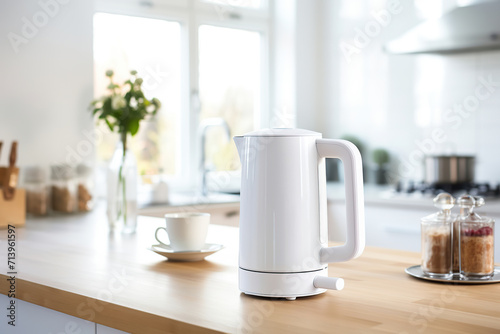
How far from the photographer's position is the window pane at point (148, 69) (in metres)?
3.16

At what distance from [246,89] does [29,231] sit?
2.31 metres

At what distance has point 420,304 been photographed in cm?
86

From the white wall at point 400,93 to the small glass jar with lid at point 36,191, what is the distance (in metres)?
2.11

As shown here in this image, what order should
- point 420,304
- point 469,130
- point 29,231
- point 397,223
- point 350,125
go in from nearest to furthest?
point 420,304 < point 29,231 < point 397,223 < point 469,130 < point 350,125

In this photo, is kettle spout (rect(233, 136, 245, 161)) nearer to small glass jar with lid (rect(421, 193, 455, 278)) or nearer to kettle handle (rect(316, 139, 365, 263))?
kettle handle (rect(316, 139, 365, 263))

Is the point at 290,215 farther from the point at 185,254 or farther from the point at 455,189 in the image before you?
the point at 455,189

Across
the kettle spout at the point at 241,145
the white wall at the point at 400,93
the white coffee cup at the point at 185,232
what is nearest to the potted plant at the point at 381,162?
the white wall at the point at 400,93

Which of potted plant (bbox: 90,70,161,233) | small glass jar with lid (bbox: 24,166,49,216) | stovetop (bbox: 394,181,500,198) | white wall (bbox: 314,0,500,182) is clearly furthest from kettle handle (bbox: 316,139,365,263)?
white wall (bbox: 314,0,500,182)

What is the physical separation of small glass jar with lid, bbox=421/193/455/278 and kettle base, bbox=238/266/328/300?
233 millimetres

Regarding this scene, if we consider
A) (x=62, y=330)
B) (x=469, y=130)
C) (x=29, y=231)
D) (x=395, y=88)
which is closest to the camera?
(x=62, y=330)

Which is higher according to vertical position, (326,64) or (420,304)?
(326,64)

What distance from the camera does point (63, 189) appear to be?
246 cm

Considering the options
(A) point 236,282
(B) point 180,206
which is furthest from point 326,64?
(A) point 236,282

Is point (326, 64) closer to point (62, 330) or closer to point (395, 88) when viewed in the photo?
point (395, 88)
